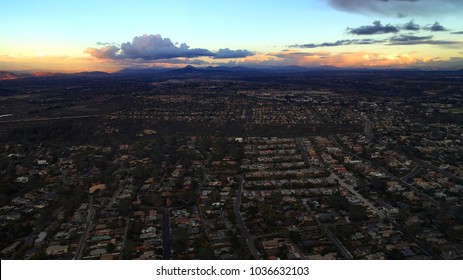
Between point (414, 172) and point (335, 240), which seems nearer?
point (335, 240)

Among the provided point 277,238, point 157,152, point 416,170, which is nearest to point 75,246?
point 277,238

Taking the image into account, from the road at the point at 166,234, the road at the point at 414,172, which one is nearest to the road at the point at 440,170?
the road at the point at 414,172

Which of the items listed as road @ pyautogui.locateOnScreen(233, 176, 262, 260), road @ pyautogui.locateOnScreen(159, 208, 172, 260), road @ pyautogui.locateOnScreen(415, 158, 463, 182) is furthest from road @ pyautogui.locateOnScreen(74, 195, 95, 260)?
road @ pyautogui.locateOnScreen(415, 158, 463, 182)

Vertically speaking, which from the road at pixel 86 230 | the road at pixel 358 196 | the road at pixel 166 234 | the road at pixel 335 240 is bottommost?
the road at pixel 86 230

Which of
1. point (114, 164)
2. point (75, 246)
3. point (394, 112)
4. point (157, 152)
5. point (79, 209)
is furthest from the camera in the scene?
point (394, 112)

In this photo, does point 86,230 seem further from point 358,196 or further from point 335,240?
point 358,196

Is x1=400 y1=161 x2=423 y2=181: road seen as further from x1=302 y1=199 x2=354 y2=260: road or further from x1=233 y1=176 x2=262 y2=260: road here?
x1=233 y1=176 x2=262 y2=260: road

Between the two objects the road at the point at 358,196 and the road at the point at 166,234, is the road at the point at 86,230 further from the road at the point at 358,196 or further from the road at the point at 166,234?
the road at the point at 358,196

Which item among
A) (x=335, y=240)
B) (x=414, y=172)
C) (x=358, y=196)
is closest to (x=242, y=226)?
(x=335, y=240)

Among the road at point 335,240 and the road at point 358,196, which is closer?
the road at point 335,240

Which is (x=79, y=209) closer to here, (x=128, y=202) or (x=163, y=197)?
(x=128, y=202)

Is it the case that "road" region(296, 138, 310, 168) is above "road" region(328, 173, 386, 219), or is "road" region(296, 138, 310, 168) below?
above
